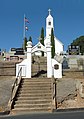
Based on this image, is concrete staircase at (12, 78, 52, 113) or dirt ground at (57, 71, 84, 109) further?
dirt ground at (57, 71, 84, 109)

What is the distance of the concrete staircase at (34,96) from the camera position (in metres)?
15.6

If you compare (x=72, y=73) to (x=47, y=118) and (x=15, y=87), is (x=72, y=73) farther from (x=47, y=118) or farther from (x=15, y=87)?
(x=47, y=118)

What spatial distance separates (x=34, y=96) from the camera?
17.3 m

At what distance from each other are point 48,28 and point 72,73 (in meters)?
58.1

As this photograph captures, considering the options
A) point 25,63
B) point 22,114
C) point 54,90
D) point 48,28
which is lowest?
point 22,114

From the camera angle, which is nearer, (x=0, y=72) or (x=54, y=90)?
(x=54, y=90)

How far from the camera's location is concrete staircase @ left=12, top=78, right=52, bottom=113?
15617 millimetres

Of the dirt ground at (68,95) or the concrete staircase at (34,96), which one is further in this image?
the dirt ground at (68,95)

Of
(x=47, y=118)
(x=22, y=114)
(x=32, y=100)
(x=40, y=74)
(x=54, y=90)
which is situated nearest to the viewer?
(x=47, y=118)

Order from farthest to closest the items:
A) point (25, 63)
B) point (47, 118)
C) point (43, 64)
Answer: point (43, 64)
point (25, 63)
point (47, 118)

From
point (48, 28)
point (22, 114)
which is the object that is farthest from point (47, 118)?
point (48, 28)

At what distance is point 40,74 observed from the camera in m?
27.4

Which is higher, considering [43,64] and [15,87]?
[43,64]

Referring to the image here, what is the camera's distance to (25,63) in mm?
24516
